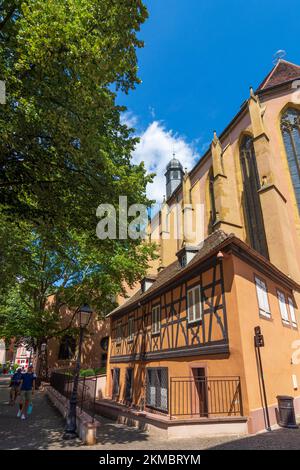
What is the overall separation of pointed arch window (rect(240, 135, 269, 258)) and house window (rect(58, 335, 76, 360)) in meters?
20.7

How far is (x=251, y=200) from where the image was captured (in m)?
22.0

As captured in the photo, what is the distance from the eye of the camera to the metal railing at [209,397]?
832 cm

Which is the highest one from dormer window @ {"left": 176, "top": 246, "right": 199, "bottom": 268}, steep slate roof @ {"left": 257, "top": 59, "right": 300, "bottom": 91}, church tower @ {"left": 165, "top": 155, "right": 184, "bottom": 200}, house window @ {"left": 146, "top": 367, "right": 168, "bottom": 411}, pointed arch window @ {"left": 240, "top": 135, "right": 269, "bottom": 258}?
church tower @ {"left": 165, "top": 155, "right": 184, "bottom": 200}

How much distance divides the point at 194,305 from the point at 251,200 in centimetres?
1388

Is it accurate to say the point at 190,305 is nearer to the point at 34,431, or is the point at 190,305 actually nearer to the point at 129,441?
the point at 129,441

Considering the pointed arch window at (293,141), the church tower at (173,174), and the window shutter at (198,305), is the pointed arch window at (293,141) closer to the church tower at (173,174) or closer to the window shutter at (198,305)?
the window shutter at (198,305)

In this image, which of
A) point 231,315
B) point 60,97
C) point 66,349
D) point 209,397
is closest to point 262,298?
point 231,315

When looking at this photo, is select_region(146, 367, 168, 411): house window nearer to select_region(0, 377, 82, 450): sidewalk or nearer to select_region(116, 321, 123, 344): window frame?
select_region(0, 377, 82, 450): sidewalk

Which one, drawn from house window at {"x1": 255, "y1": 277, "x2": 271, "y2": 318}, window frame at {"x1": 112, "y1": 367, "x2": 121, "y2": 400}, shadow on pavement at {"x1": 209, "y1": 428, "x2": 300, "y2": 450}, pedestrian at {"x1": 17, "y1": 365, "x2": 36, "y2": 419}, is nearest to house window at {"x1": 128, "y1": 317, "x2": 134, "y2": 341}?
window frame at {"x1": 112, "y1": 367, "x2": 121, "y2": 400}

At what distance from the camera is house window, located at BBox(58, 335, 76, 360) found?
28897mm

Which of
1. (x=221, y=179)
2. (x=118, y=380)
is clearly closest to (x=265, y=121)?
(x=221, y=179)

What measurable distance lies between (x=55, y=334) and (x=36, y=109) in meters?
20.9

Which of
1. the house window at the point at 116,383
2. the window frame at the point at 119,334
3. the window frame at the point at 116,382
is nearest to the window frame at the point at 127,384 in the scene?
the window frame at the point at 116,382

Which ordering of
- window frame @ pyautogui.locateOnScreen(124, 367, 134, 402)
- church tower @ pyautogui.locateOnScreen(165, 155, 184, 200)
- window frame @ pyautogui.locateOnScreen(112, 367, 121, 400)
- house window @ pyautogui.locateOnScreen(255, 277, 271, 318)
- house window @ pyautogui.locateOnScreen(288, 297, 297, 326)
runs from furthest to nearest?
church tower @ pyautogui.locateOnScreen(165, 155, 184, 200) → window frame @ pyautogui.locateOnScreen(112, 367, 121, 400) → window frame @ pyautogui.locateOnScreen(124, 367, 134, 402) → house window @ pyautogui.locateOnScreen(288, 297, 297, 326) → house window @ pyautogui.locateOnScreen(255, 277, 271, 318)
